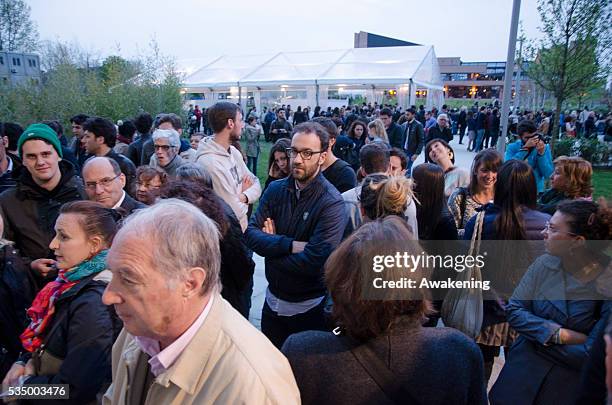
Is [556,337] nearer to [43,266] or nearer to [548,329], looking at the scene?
[548,329]

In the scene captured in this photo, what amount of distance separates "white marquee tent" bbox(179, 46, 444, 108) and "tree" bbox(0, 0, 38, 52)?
386 inches

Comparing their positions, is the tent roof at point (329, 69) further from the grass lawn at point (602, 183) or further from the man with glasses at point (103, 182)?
the man with glasses at point (103, 182)

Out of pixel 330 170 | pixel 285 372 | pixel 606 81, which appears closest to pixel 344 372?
pixel 285 372

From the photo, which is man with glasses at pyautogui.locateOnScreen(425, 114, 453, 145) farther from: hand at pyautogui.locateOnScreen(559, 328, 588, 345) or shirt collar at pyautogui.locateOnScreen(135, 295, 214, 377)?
shirt collar at pyautogui.locateOnScreen(135, 295, 214, 377)

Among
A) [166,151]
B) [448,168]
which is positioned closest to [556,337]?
[448,168]

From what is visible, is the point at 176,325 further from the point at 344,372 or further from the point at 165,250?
the point at 344,372

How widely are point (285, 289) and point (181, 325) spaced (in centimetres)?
153

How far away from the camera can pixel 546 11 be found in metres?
10.5

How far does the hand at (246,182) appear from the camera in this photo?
175 inches

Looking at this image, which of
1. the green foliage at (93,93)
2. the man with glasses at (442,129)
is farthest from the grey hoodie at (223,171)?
the green foliage at (93,93)

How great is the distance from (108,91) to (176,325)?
1374 centimetres

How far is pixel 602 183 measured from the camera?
10.8 meters

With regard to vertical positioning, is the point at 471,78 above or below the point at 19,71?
above

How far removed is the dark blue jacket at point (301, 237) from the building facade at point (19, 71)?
11.7 metres
